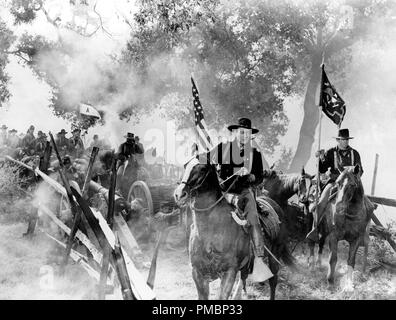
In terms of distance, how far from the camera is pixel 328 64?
2397cm

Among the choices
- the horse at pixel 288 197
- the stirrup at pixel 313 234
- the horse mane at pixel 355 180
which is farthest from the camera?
the horse at pixel 288 197

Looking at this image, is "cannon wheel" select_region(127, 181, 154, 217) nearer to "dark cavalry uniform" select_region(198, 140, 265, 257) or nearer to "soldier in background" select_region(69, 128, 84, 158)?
"dark cavalry uniform" select_region(198, 140, 265, 257)

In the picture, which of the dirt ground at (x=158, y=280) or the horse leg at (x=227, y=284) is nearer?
the horse leg at (x=227, y=284)

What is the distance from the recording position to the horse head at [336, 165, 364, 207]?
9.10m

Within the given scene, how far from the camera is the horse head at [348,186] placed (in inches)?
358

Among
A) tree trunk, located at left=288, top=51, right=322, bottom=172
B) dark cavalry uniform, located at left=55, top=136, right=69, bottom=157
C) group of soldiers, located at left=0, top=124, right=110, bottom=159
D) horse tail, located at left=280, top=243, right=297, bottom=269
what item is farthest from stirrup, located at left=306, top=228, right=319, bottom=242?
tree trunk, located at left=288, top=51, right=322, bottom=172

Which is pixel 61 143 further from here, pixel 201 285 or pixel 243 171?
pixel 201 285

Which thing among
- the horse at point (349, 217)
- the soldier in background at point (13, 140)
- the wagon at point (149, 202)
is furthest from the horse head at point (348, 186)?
the soldier in background at point (13, 140)

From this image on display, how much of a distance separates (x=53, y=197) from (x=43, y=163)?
909 millimetres

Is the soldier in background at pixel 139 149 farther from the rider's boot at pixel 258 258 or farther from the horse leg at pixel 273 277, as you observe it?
the rider's boot at pixel 258 258

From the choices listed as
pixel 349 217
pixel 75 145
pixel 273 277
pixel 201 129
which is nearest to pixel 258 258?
pixel 273 277

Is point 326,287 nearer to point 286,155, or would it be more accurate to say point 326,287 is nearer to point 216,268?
point 216,268

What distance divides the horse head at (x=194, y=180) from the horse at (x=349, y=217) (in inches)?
154
